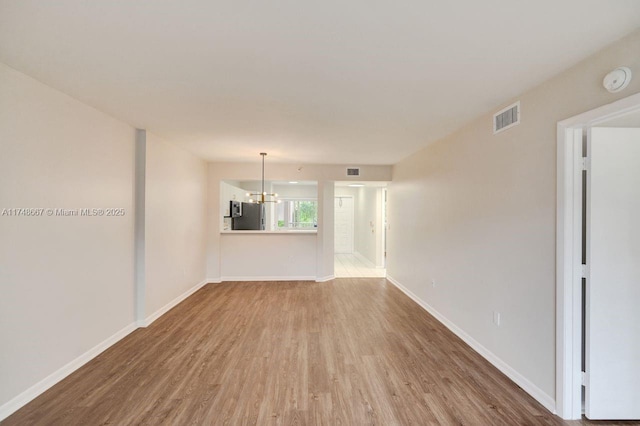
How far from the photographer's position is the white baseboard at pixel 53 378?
6.72 feet

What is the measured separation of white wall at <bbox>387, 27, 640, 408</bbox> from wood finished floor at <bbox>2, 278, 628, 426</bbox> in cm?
33

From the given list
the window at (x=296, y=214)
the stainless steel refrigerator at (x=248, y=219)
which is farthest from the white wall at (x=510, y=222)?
the window at (x=296, y=214)

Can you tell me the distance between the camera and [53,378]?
7.86 ft

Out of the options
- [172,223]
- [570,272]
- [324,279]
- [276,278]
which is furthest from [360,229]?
[570,272]

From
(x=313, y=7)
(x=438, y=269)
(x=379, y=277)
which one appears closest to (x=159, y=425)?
(x=313, y=7)

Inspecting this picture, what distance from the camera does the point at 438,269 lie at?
13.1ft

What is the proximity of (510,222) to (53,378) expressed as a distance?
4182 millimetres

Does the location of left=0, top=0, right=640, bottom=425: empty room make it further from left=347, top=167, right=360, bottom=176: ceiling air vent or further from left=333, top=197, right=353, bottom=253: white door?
left=333, top=197, right=353, bottom=253: white door

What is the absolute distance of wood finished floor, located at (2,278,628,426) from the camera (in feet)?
6.72

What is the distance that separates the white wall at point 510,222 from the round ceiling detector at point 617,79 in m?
0.03

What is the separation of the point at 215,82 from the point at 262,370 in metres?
2.55

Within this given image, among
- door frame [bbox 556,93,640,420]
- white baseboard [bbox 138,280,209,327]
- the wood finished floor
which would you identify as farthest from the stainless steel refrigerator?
door frame [bbox 556,93,640,420]

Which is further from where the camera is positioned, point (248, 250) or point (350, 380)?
point (248, 250)

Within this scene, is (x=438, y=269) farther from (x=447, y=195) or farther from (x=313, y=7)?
(x=313, y=7)
